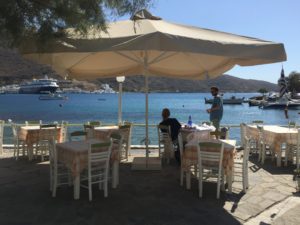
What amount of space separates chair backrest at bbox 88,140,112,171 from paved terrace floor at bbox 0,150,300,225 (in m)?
0.53

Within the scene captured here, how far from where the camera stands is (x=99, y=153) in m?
5.41

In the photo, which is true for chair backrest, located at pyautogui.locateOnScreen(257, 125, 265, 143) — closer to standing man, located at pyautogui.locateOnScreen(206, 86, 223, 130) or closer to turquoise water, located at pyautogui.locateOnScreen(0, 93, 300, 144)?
standing man, located at pyautogui.locateOnScreen(206, 86, 223, 130)

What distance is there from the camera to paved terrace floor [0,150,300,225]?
15.2 feet

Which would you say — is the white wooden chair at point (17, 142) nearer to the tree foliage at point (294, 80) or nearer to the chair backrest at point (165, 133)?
the chair backrest at point (165, 133)

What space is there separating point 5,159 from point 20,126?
844 millimetres

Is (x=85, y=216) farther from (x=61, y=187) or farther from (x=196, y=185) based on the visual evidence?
(x=196, y=185)

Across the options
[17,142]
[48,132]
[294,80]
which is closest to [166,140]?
[48,132]

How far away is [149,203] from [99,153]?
1.01m

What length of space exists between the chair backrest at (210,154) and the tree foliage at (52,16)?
7.27 ft

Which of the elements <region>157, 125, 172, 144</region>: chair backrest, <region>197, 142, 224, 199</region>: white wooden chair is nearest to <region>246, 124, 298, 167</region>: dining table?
<region>157, 125, 172, 144</region>: chair backrest

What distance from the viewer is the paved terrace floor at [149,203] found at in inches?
183

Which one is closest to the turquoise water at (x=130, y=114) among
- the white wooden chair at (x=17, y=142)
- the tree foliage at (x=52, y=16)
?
the white wooden chair at (x=17, y=142)

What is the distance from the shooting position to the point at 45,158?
852 centimetres

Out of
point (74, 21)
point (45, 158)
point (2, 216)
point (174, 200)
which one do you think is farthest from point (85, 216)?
point (45, 158)
